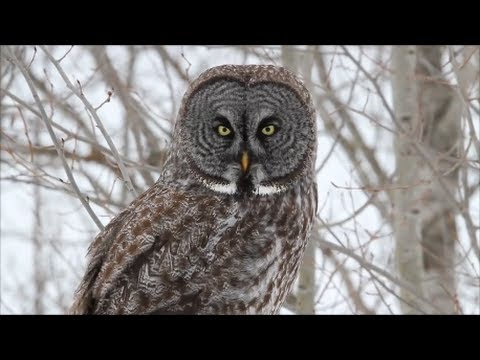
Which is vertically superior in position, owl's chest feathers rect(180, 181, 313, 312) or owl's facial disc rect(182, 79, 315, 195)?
owl's facial disc rect(182, 79, 315, 195)

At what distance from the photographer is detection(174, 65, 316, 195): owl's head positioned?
380cm

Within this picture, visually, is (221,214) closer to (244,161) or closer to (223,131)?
(244,161)

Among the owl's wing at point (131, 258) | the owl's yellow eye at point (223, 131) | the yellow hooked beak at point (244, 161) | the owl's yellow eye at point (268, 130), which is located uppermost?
the owl's yellow eye at point (268, 130)

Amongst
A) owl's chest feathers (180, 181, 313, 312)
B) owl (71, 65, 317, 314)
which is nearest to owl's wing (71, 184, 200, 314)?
owl (71, 65, 317, 314)

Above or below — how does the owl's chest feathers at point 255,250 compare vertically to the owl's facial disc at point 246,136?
below

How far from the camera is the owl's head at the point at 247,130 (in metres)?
3.80

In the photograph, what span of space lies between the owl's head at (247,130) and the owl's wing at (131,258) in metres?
0.31

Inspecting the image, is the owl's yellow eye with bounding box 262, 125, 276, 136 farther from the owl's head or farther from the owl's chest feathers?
the owl's chest feathers

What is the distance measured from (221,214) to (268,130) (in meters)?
0.51

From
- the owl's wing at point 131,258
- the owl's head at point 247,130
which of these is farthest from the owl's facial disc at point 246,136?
the owl's wing at point 131,258

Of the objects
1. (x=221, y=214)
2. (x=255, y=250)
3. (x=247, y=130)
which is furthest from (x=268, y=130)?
(x=255, y=250)

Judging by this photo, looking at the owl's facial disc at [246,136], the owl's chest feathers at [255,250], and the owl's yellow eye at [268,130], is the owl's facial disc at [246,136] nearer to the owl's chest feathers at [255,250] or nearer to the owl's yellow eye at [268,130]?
the owl's yellow eye at [268,130]

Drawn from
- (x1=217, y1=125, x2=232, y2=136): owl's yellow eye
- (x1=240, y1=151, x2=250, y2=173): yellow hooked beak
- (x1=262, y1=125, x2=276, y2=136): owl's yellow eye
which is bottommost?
(x1=240, y1=151, x2=250, y2=173): yellow hooked beak
